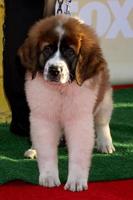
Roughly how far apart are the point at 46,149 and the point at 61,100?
0.36 m

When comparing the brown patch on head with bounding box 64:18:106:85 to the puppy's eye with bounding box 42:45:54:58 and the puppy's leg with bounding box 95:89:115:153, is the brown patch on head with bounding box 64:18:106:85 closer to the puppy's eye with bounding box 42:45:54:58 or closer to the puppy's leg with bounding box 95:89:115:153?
the puppy's eye with bounding box 42:45:54:58

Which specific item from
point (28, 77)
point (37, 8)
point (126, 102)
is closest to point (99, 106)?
point (28, 77)

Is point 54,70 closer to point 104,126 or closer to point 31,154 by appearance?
point 31,154

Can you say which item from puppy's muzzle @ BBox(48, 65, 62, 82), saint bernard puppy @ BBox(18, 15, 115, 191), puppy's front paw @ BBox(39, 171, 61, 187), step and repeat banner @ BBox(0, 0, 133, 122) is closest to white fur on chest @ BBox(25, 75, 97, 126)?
saint bernard puppy @ BBox(18, 15, 115, 191)

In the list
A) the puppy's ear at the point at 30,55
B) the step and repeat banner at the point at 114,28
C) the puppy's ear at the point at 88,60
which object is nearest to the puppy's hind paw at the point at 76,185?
the puppy's ear at the point at 88,60

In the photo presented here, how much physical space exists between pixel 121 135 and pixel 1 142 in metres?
1.09

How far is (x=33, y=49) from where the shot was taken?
167 inches

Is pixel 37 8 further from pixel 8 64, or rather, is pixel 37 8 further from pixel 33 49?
pixel 33 49

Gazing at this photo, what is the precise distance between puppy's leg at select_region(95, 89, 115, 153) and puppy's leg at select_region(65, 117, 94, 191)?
68 centimetres

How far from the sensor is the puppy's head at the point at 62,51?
4.06m

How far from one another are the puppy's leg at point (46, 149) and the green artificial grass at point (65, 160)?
0.40ft

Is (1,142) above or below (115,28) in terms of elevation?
below

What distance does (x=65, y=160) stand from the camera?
483 centimetres

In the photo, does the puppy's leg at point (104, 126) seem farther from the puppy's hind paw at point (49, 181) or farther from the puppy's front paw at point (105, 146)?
the puppy's hind paw at point (49, 181)
